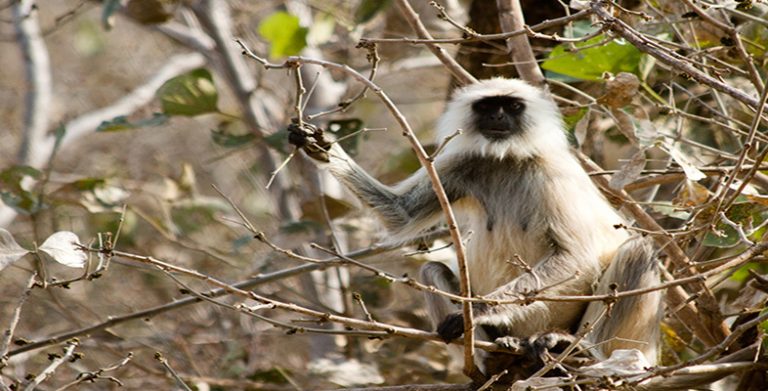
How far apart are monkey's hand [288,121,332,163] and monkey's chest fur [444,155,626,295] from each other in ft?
2.35

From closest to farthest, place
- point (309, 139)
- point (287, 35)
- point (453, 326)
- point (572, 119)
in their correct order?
point (453, 326) < point (309, 139) < point (572, 119) < point (287, 35)

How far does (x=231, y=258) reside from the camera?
7.09 m

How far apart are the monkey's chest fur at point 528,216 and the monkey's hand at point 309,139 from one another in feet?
2.35

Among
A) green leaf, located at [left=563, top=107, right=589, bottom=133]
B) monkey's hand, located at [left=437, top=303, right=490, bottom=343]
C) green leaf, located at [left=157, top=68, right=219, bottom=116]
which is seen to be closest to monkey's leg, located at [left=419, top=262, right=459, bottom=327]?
monkey's hand, located at [left=437, top=303, right=490, bottom=343]

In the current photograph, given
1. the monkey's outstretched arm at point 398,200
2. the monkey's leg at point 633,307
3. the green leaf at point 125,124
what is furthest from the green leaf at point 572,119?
the green leaf at point 125,124

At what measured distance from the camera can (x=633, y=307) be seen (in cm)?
442

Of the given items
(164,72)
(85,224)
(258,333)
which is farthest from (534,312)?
(164,72)

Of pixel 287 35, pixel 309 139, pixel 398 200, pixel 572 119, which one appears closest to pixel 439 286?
pixel 398 200

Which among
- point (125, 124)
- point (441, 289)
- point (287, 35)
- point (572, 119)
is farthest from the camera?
point (287, 35)

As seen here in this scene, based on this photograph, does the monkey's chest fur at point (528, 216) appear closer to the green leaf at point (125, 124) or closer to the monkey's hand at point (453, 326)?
the monkey's hand at point (453, 326)

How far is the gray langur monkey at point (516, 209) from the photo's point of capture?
178 inches

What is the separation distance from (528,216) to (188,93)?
206 centimetres

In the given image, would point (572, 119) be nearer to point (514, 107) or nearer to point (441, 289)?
point (514, 107)

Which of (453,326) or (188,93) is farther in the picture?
(188,93)
